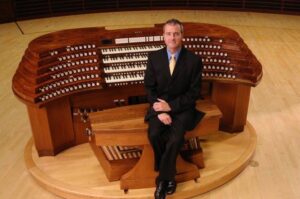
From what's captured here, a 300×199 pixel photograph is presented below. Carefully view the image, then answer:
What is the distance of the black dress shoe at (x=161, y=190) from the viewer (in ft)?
9.13

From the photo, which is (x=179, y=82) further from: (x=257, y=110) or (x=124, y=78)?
(x=257, y=110)

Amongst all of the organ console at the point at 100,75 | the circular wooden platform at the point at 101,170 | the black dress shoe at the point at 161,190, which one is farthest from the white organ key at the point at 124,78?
the black dress shoe at the point at 161,190

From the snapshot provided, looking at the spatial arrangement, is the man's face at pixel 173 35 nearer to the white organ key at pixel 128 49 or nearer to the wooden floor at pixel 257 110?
the white organ key at pixel 128 49

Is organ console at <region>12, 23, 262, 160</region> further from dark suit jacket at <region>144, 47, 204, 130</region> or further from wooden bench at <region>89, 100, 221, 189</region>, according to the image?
dark suit jacket at <region>144, 47, 204, 130</region>

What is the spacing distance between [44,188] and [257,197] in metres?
1.80

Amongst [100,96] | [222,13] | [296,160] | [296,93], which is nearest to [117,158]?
[100,96]

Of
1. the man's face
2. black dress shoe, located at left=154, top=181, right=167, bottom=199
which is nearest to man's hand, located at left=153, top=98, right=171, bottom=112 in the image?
the man's face

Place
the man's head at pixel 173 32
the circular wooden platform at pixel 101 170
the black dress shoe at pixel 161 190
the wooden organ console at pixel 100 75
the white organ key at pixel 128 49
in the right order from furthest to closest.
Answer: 1. the white organ key at pixel 128 49
2. the wooden organ console at pixel 100 75
3. the circular wooden platform at pixel 101 170
4. the black dress shoe at pixel 161 190
5. the man's head at pixel 173 32

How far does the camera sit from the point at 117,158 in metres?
3.08

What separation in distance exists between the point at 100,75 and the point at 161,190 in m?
1.14

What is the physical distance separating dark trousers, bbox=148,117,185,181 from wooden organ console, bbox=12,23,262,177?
A: 13.4 inches

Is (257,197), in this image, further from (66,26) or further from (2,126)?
(66,26)

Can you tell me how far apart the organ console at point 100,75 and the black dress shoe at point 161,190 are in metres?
0.38

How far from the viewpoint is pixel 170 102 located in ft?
9.39
